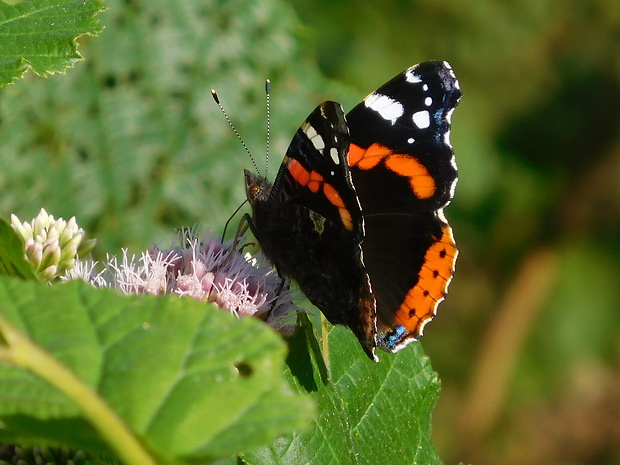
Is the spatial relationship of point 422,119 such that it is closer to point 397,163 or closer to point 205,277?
point 397,163

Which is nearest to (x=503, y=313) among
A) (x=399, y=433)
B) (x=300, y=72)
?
(x=300, y=72)

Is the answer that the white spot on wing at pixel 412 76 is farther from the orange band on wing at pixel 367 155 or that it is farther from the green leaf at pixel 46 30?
the green leaf at pixel 46 30

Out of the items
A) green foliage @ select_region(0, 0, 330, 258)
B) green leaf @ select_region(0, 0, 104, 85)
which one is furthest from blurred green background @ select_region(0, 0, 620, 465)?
green leaf @ select_region(0, 0, 104, 85)

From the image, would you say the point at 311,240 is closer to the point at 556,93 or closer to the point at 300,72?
the point at 300,72

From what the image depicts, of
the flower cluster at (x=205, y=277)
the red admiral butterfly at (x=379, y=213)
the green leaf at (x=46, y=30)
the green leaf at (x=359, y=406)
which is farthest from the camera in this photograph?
the red admiral butterfly at (x=379, y=213)

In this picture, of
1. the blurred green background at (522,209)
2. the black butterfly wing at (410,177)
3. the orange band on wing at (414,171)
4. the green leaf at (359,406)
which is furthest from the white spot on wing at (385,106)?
the blurred green background at (522,209)

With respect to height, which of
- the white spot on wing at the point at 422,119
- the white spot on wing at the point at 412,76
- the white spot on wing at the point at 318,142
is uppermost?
the white spot on wing at the point at 412,76
